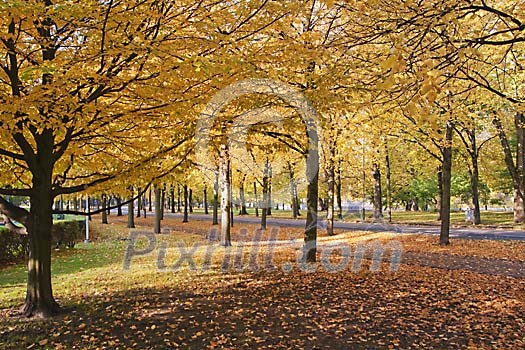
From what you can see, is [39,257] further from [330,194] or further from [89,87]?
[330,194]

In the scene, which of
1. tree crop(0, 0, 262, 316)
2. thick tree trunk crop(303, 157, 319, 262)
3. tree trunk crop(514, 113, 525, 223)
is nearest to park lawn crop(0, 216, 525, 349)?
thick tree trunk crop(303, 157, 319, 262)

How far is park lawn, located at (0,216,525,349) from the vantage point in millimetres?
5188

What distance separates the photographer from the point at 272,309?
6.50m

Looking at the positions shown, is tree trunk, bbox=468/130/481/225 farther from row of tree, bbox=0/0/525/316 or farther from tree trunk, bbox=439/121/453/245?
row of tree, bbox=0/0/525/316

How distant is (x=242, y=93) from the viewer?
6305 mm

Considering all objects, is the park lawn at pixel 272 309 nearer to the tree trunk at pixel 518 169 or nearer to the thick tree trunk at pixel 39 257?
the thick tree trunk at pixel 39 257

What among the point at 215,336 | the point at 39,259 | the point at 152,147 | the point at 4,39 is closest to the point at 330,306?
the point at 215,336

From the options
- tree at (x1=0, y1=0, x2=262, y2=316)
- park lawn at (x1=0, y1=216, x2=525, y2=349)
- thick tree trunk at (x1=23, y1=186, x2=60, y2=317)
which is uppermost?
tree at (x1=0, y1=0, x2=262, y2=316)

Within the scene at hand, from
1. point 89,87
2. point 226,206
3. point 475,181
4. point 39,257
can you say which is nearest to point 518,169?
point 475,181

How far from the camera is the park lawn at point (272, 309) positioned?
5188 mm

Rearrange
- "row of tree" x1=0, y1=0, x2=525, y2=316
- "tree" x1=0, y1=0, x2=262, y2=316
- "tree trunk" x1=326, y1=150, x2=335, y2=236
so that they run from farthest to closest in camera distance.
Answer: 1. "tree trunk" x1=326, y1=150, x2=335, y2=236
2. "tree" x1=0, y1=0, x2=262, y2=316
3. "row of tree" x1=0, y1=0, x2=525, y2=316

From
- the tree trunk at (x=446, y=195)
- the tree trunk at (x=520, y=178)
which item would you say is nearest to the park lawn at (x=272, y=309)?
the tree trunk at (x=446, y=195)

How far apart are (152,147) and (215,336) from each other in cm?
344

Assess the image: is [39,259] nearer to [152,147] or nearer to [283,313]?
[152,147]
